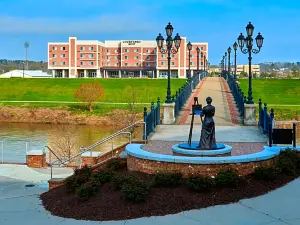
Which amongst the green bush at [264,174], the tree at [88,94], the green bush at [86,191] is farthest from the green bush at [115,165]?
the tree at [88,94]

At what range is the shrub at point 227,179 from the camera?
10867mm

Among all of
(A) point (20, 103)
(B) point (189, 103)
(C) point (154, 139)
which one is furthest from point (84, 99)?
(C) point (154, 139)

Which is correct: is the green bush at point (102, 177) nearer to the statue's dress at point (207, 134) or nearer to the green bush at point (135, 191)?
the green bush at point (135, 191)

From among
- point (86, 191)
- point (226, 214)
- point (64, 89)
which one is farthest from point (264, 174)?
point (64, 89)

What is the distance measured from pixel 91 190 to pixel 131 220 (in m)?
1.82

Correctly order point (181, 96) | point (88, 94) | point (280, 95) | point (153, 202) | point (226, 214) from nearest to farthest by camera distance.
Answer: point (226, 214), point (153, 202), point (181, 96), point (88, 94), point (280, 95)

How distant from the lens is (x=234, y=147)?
583 inches

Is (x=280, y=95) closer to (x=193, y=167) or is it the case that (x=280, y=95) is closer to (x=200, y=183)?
(x=193, y=167)

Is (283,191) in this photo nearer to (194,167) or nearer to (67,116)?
(194,167)

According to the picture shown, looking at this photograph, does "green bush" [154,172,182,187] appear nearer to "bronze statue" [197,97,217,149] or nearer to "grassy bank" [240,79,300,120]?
"bronze statue" [197,97,217,149]

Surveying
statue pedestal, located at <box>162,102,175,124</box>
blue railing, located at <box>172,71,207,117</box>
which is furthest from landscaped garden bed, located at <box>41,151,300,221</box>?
blue railing, located at <box>172,71,207,117</box>

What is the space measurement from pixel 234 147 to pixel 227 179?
407 cm

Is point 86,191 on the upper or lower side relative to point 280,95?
lower

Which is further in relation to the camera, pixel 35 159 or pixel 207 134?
pixel 35 159
